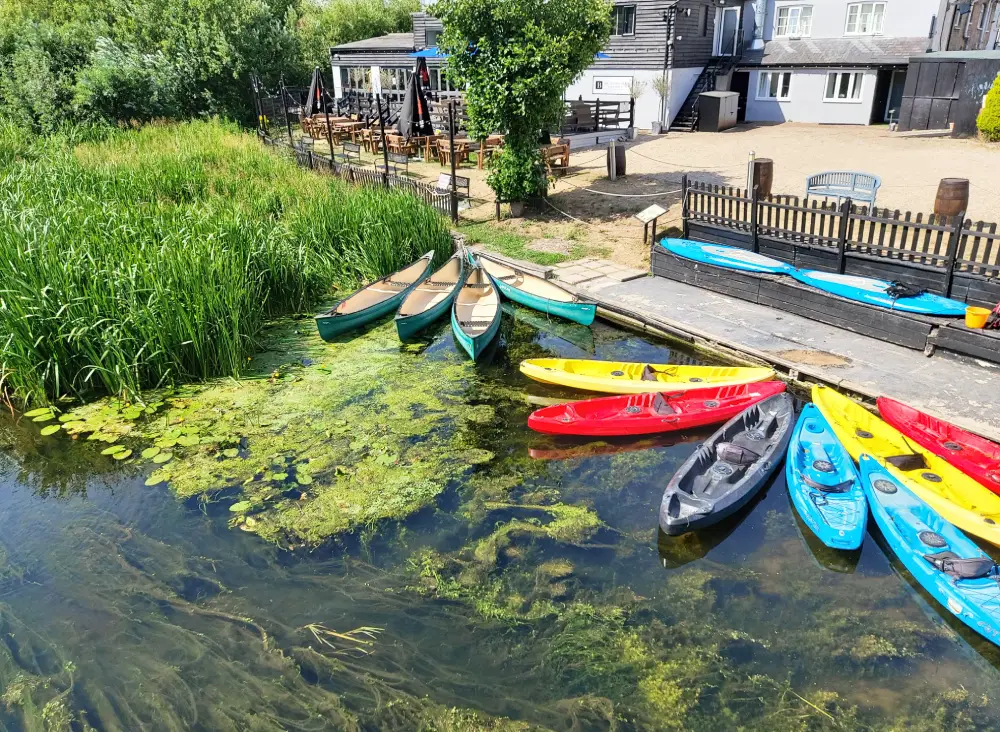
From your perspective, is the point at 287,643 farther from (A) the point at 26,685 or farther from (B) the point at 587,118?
(B) the point at 587,118

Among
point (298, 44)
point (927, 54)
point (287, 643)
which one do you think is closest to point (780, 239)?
point (287, 643)

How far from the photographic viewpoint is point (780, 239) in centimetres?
1073

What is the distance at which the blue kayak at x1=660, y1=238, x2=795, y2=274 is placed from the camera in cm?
1039

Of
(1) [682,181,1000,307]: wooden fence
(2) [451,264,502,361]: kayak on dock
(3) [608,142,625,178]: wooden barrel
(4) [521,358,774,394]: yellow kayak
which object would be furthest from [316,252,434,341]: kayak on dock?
(3) [608,142,625,178]: wooden barrel

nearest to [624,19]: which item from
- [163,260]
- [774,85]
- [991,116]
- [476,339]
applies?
[774,85]

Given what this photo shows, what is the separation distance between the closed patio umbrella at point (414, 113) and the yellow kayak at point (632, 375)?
14.6 metres

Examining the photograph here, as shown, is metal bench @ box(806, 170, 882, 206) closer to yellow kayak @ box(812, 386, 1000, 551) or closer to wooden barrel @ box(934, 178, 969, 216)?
wooden barrel @ box(934, 178, 969, 216)

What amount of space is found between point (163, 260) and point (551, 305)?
5751 millimetres

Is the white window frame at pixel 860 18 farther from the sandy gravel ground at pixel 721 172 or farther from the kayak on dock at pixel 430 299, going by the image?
the kayak on dock at pixel 430 299

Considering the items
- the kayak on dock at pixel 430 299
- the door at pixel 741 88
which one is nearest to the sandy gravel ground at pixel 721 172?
the kayak on dock at pixel 430 299

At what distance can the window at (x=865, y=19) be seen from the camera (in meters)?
24.9

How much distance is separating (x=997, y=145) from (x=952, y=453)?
17262 mm

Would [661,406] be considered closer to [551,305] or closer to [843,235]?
[551,305]

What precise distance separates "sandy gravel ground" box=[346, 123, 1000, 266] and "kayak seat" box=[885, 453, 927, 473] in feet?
22.2
